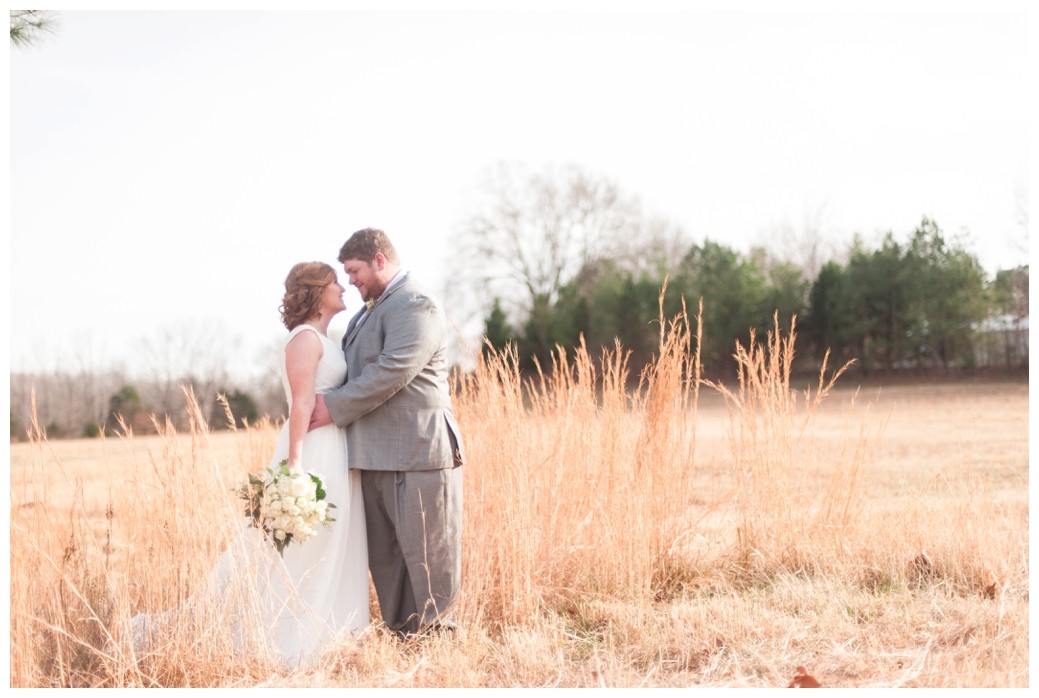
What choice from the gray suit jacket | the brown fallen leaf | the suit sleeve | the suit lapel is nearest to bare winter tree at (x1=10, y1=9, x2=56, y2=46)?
the suit lapel

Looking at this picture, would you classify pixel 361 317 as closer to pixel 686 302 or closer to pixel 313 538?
pixel 313 538

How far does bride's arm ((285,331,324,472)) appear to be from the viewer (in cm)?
326

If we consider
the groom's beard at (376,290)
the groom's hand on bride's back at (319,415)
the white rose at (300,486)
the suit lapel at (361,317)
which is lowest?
the white rose at (300,486)

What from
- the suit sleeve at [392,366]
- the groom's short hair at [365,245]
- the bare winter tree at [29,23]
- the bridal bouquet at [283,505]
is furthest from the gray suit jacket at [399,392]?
the bare winter tree at [29,23]

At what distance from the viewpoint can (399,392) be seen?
3.37 meters

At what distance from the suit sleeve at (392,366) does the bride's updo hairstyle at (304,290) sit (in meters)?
0.31

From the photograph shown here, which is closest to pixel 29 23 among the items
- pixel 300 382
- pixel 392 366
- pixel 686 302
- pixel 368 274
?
pixel 368 274

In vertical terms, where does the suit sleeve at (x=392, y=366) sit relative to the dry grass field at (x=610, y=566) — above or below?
above

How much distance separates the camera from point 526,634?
3.22 m

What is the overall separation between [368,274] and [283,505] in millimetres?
957

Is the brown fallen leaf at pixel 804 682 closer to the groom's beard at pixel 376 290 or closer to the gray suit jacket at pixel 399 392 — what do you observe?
the gray suit jacket at pixel 399 392

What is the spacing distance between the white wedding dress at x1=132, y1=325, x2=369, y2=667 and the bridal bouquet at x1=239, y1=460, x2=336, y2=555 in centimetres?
6

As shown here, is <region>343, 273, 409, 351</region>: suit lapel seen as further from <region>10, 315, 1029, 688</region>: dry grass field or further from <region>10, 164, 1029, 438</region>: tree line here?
<region>10, 164, 1029, 438</region>: tree line

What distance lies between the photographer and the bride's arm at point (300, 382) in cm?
326
